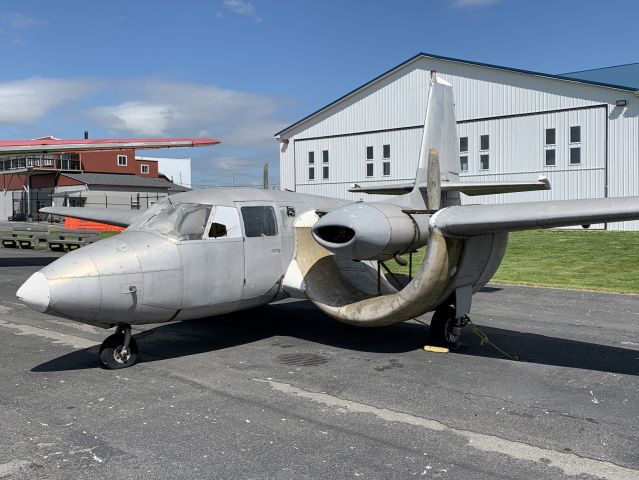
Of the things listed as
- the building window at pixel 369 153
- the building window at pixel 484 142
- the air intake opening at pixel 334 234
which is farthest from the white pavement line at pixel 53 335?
the building window at pixel 369 153

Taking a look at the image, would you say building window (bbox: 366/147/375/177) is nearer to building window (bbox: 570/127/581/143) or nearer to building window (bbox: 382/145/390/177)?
building window (bbox: 382/145/390/177)

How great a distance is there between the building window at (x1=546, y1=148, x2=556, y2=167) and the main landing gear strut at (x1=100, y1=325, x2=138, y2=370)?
28.7 m

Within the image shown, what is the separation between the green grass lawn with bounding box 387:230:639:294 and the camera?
17.5 metres

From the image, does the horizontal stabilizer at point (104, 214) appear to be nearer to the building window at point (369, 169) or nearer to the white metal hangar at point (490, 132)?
the white metal hangar at point (490, 132)

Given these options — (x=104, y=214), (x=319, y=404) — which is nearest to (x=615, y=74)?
(x=104, y=214)

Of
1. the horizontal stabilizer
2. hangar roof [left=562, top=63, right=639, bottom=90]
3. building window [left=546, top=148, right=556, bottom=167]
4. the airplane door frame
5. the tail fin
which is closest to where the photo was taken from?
the airplane door frame

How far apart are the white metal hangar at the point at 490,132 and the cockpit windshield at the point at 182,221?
85.1ft

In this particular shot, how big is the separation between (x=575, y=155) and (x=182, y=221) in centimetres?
2780

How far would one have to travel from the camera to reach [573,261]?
865 inches

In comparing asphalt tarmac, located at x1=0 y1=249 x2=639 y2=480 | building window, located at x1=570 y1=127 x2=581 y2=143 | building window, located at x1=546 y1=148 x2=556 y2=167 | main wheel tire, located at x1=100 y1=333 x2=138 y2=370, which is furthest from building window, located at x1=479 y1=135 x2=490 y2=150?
main wheel tire, located at x1=100 y1=333 x2=138 y2=370

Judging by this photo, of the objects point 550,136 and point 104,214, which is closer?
point 104,214

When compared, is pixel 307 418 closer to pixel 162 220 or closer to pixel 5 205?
pixel 162 220

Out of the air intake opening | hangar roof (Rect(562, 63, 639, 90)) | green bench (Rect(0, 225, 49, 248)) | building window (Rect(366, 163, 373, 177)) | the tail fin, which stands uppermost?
hangar roof (Rect(562, 63, 639, 90))

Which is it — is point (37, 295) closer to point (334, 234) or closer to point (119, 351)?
point (119, 351)
